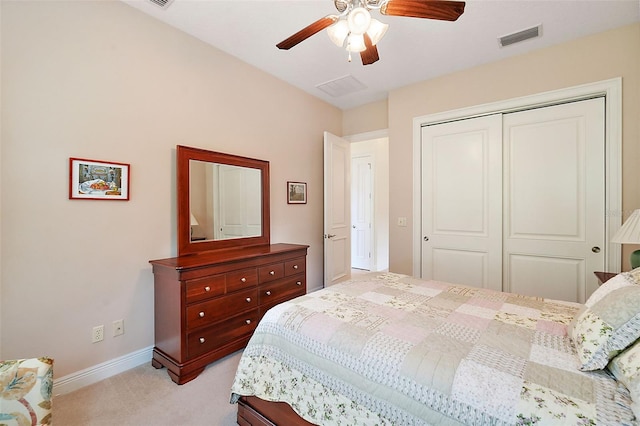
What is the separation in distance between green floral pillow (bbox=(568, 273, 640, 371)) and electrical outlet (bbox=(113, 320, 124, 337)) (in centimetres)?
270

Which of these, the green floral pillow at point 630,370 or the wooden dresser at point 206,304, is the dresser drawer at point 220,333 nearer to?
the wooden dresser at point 206,304

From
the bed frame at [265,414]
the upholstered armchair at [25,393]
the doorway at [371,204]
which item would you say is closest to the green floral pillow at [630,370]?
the bed frame at [265,414]

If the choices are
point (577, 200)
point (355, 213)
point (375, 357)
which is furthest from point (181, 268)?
point (355, 213)

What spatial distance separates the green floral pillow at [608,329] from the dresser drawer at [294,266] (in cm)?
218

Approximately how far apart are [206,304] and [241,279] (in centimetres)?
35

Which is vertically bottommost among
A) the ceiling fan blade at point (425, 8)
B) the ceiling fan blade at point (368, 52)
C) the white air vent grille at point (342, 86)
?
the ceiling fan blade at point (368, 52)

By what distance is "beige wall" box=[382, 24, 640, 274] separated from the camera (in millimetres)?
2365

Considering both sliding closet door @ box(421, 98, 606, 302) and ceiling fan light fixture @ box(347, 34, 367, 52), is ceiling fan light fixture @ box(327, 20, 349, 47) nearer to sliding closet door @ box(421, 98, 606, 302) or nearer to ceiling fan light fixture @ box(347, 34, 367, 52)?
ceiling fan light fixture @ box(347, 34, 367, 52)

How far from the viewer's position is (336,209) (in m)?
4.05

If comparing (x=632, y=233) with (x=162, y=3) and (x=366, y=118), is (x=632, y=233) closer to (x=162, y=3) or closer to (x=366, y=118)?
(x=366, y=118)

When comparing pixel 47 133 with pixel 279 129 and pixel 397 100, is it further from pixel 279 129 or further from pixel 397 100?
pixel 397 100

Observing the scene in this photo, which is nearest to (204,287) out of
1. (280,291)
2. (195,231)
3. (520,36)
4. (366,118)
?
(195,231)

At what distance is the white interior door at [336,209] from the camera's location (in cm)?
382

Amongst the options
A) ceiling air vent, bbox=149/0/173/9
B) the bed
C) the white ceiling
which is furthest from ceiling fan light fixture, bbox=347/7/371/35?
the bed
